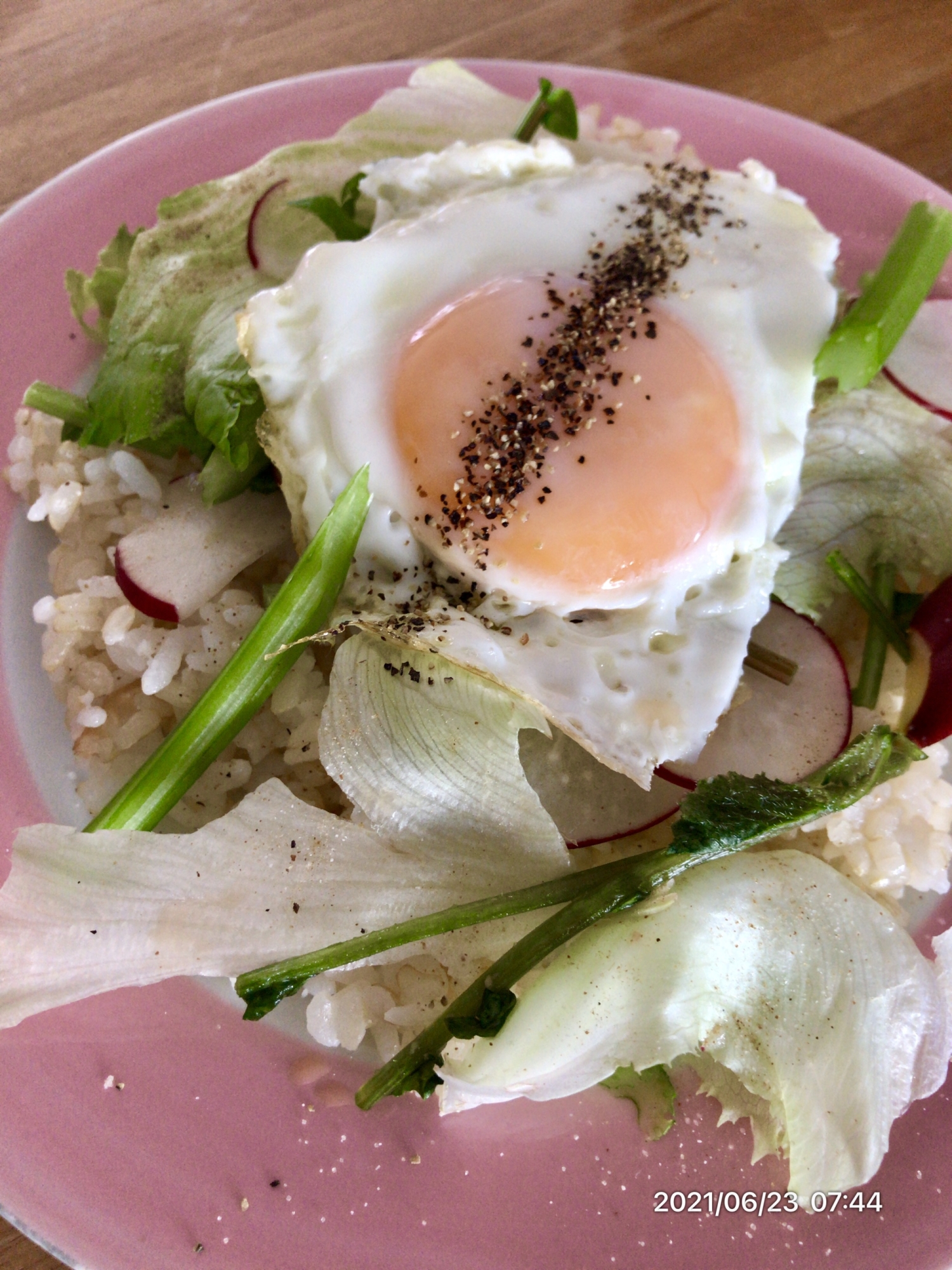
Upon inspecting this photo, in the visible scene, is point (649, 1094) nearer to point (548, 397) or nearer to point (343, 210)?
point (548, 397)

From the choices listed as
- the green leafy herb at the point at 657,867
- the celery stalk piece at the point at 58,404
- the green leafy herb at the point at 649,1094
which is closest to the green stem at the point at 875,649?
the green leafy herb at the point at 657,867

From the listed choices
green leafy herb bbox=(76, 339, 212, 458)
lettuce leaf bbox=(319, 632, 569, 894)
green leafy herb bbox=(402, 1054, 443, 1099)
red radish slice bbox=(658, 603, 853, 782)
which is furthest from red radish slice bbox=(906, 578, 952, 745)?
green leafy herb bbox=(76, 339, 212, 458)

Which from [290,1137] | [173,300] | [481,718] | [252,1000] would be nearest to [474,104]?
[173,300]

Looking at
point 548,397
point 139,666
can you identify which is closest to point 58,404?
point 139,666

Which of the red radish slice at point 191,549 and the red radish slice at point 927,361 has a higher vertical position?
the red radish slice at point 191,549

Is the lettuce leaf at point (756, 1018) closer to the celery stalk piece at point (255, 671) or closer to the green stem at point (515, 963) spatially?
the green stem at point (515, 963)

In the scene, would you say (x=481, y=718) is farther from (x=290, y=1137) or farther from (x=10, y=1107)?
(x=10, y=1107)
